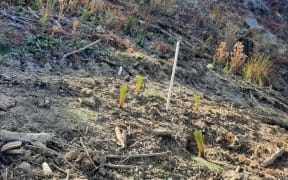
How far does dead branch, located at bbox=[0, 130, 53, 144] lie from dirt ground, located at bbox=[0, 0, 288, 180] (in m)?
0.03

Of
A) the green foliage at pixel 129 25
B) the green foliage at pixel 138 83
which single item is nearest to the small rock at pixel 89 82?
the green foliage at pixel 138 83

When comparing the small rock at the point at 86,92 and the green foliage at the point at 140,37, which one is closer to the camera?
the small rock at the point at 86,92

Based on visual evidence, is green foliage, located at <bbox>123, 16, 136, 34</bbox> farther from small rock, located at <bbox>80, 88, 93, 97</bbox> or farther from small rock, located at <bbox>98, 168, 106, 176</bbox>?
small rock, located at <bbox>98, 168, 106, 176</bbox>

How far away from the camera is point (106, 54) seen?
729 cm

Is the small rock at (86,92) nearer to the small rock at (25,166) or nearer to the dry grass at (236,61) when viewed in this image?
the small rock at (25,166)

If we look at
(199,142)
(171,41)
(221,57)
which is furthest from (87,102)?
(221,57)

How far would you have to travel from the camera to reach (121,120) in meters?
5.09

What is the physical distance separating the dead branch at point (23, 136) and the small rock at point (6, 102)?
0.53m

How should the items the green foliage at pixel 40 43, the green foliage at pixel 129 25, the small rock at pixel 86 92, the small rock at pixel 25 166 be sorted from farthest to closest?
1. the green foliage at pixel 129 25
2. the green foliage at pixel 40 43
3. the small rock at pixel 86 92
4. the small rock at pixel 25 166

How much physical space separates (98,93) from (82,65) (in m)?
1.06

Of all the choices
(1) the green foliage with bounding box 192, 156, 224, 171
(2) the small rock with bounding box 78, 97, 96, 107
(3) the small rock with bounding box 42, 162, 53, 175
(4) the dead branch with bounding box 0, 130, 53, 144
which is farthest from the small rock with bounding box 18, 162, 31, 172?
(1) the green foliage with bounding box 192, 156, 224, 171

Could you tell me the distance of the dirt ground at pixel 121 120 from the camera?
13.3 feet

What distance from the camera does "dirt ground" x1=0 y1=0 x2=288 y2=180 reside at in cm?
407

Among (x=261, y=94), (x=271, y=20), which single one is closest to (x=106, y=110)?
(x=261, y=94)
